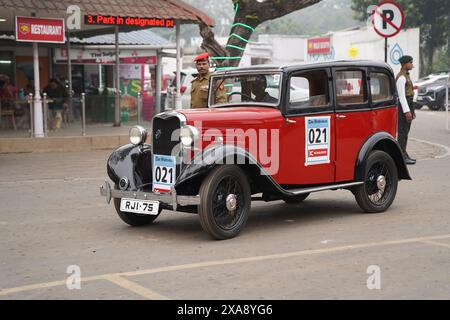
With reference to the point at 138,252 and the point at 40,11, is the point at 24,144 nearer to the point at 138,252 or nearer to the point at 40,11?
the point at 40,11

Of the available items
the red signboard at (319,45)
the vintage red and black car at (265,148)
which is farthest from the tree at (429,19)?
the vintage red and black car at (265,148)

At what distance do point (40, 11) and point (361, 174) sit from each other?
9.81 meters

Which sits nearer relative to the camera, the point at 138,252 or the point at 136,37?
the point at 138,252

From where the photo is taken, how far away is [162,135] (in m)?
7.61

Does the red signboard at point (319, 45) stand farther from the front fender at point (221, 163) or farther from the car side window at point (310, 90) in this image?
the front fender at point (221, 163)

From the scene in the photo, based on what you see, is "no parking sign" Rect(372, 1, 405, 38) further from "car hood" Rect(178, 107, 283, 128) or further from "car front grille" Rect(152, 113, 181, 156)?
"car front grille" Rect(152, 113, 181, 156)

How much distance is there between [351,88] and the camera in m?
8.66

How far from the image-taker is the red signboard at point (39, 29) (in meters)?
15.9

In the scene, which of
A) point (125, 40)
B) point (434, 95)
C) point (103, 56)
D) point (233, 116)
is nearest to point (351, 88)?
point (233, 116)

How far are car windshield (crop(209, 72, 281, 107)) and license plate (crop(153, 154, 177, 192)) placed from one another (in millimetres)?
1240

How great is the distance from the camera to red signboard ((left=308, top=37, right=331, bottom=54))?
2051 inches

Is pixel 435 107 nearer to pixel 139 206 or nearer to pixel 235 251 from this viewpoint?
pixel 139 206

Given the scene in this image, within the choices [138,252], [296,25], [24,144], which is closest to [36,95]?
[24,144]

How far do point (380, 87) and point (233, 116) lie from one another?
243 cm
